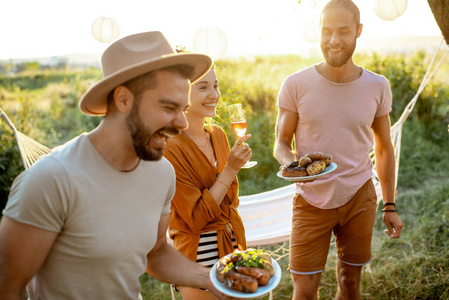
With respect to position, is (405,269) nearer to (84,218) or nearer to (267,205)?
(267,205)

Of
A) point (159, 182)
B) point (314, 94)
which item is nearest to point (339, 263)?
point (314, 94)

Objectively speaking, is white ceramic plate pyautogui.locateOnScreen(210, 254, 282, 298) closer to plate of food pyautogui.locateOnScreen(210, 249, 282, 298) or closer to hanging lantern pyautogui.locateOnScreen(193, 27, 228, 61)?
plate of food pyautogui.locateOnScreen(210, 249, 282, 298)

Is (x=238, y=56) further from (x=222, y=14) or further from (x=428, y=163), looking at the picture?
(x=428, y=163)

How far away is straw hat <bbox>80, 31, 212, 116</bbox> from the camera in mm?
1280

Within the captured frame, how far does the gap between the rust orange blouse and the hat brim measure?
57 cm

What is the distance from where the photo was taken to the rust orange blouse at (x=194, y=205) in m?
1.90

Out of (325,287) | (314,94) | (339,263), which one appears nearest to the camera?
(314,94)

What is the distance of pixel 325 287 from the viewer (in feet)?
10.7

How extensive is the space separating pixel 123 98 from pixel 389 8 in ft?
12.4

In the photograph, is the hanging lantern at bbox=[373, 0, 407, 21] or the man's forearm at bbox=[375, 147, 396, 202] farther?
the hanging lantern at bbox=[373, 0, 407, 21]

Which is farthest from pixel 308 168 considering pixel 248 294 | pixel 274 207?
pixel 274 207

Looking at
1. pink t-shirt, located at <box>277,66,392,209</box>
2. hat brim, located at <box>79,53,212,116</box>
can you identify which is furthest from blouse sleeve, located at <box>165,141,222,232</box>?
pink t-shirt, located at <box>277,66,392,209</box>

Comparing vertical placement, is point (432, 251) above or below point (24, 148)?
below

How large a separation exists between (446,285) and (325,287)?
34.0 inches
